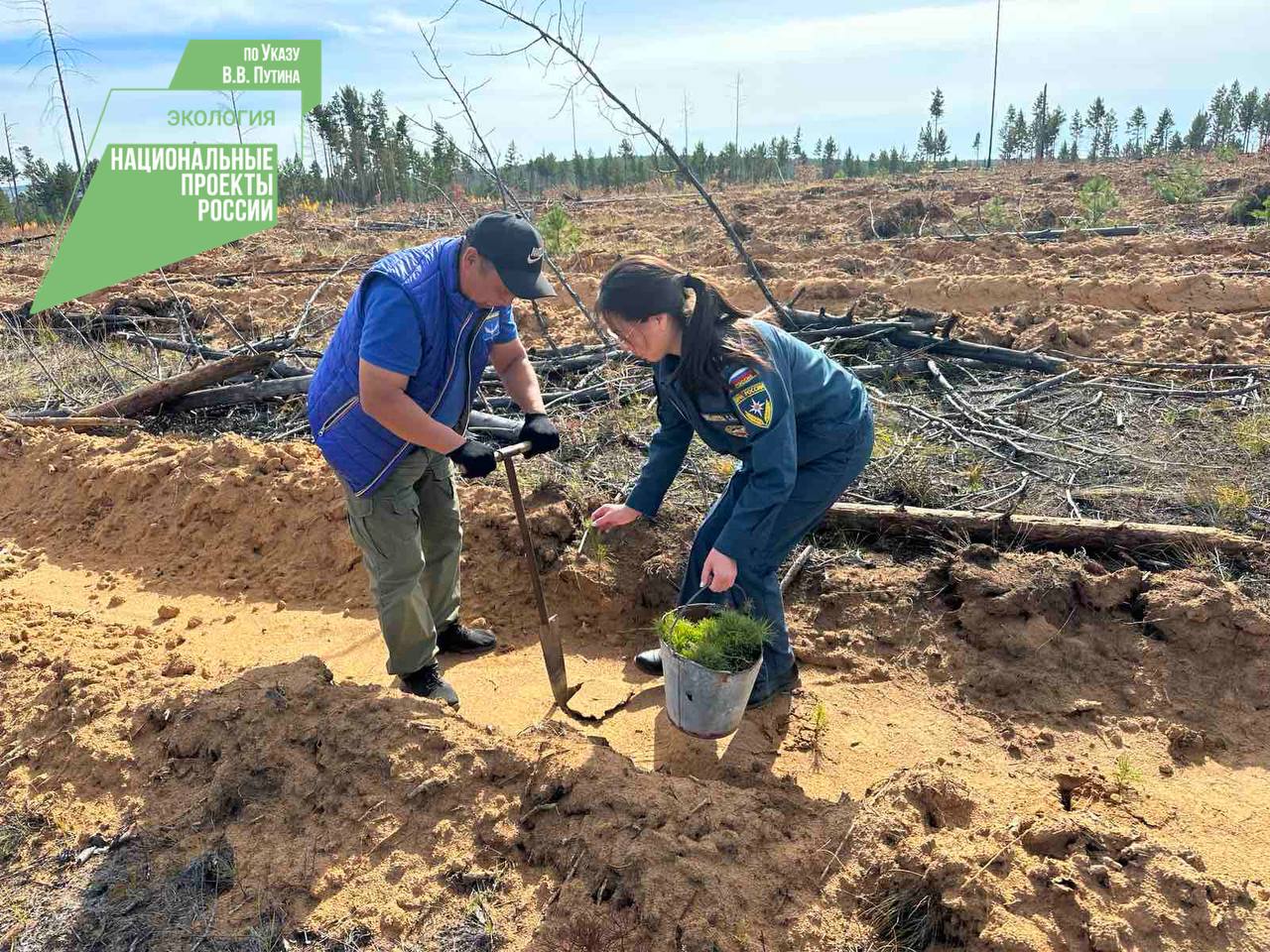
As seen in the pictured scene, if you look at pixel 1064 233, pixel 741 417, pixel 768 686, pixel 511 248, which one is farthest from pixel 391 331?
pixel 1064 233

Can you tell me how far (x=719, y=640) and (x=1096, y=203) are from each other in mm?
13881

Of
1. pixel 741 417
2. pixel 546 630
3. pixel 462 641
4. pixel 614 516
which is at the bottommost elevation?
pixel 462 641

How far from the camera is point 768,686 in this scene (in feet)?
10.4

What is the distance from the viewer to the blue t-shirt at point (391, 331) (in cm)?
251

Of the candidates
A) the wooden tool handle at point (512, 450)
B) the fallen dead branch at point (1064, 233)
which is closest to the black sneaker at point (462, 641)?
the wooden tool handle at point (512, 450)

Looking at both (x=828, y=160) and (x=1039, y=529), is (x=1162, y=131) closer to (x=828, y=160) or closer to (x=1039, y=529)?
(x=828, y=160)

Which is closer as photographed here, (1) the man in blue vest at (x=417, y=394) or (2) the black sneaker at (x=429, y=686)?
(1) the man in blue vest at (x=417, y=394)

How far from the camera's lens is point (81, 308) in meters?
8.92

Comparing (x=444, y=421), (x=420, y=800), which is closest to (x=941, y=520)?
(x=444, y=421)

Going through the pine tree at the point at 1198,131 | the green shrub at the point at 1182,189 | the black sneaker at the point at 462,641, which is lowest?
the black sneaker at the point at 462,641

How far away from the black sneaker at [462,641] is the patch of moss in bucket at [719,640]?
Answer: 1.37m

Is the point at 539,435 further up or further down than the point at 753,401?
further down

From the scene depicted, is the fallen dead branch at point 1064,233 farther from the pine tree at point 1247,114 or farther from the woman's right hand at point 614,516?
the pine tree at point 1247,114

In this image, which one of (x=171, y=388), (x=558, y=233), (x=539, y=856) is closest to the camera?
(x=539, y=856)
